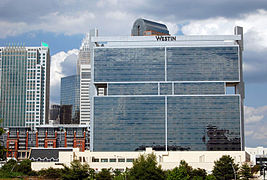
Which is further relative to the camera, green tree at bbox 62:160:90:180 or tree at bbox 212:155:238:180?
tree at bbox 212:155:238:180

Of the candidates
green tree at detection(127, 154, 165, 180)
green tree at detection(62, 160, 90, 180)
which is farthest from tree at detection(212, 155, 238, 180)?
green tree at detection(62, 160, 90, 180)

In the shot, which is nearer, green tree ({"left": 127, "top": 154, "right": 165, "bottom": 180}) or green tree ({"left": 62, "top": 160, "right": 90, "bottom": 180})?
green tree ({"left": 62, "top": 160, "right": 90, "bottom": 180})

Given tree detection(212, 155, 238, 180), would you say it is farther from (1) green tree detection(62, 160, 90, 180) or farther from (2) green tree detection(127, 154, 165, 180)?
(1) green tree detection(62, 160, 90, 180)

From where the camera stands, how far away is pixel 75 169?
130 meters

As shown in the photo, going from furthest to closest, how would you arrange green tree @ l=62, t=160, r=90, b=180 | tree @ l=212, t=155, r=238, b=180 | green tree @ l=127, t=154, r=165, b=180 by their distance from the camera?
tree @ l=212, t=155, r=238, b=180 < green tree @ l=127, t=154, r=165, b=180 < green tree @ l=62, t=160, r=90, b=180

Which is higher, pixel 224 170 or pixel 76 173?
pixel 76 173

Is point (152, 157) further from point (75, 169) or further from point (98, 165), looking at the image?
Result: point (98, 165)

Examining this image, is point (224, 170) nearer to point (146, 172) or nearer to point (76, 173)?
point (146, 172)

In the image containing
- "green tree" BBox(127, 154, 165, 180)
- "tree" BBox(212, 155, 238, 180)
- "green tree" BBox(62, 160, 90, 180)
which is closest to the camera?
"green tree" BBox(62, 160, 90, 180)

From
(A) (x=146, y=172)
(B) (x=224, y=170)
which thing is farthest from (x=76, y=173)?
(B) (x=224, y=170)

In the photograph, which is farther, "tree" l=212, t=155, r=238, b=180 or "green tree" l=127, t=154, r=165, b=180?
"tree" l=212, t=155, r=238, b=180

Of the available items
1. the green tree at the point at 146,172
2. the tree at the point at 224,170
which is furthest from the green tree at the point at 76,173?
the tree at the point at 224,170

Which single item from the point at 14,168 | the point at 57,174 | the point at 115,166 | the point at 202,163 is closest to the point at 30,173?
the point at 14,168

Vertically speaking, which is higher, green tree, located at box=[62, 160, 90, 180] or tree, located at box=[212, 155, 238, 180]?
green tree, located at box=[62, 160, 90, 180]
